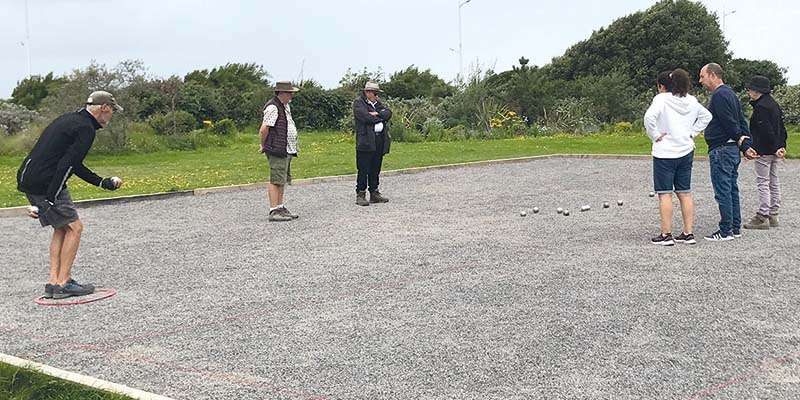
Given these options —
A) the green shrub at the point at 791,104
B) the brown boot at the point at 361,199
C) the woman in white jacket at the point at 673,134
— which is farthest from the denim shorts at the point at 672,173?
the green shrub at the point at 791,104

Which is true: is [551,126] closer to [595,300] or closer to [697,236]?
[697,236]

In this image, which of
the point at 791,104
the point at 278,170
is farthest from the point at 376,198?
the point at 791,104

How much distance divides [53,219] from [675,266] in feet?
15.4

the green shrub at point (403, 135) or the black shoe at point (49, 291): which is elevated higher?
the green shrub at point (403, 135)

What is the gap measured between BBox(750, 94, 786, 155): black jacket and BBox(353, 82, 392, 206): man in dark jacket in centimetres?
448

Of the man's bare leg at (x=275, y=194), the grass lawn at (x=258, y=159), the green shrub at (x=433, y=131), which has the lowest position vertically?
the grass lawn at (x=258, y=159)

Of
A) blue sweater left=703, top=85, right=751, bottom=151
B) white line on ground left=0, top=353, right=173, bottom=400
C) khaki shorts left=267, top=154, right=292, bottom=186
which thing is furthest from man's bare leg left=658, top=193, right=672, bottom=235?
white line on ground left=0, top=353, right=173, bottom=400

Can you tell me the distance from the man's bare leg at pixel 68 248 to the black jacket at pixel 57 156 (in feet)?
0.95

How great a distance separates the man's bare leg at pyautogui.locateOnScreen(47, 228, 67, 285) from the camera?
6035 mm

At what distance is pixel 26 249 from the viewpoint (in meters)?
8.27

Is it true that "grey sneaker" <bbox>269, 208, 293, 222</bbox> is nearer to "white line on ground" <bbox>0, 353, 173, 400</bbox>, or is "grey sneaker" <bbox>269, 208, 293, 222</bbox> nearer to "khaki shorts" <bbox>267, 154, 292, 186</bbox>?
"khaki shorts" <bbox>267, 154, 292, 186</bbox>

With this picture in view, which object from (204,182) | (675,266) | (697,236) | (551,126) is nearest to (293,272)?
(675,266)

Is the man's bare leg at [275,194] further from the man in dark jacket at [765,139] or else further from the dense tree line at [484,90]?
the dense tree line at [484,90]

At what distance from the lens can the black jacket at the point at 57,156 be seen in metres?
5.78
